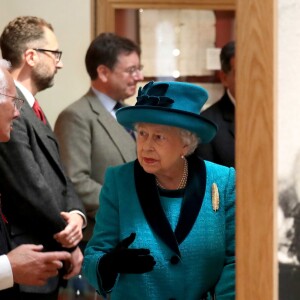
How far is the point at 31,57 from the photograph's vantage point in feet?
12.3

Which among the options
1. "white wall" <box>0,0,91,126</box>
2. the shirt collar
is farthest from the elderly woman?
"white wall" <box>0,0,91,126</box>

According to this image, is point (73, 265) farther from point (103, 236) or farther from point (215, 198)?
point (215, 198)

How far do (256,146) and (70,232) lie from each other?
1.74 metres

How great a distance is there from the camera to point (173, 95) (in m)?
2.61

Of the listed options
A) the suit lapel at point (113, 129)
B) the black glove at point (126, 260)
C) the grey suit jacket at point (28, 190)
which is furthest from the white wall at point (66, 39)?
the black glove at point (126, 260)

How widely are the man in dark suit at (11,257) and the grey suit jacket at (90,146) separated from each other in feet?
3.72

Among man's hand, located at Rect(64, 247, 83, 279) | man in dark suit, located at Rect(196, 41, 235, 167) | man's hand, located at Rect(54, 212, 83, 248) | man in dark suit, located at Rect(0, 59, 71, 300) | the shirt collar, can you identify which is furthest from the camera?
man in dark suit, located at Rect(196, 41, 235, 167)

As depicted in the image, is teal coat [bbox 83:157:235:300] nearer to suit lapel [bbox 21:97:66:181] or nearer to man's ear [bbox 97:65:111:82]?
suit lapel [bbox 21:97:66:181]

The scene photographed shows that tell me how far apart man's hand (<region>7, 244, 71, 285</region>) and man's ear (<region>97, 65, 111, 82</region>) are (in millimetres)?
1564

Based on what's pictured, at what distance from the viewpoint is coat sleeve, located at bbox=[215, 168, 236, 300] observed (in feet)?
8.23

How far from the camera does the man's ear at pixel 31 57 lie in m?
3.73

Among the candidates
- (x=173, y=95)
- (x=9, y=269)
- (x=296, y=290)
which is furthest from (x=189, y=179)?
(x=296, y=290)

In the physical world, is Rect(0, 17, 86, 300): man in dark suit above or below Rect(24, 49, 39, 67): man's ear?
below

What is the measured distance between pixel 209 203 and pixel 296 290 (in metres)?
0.76
